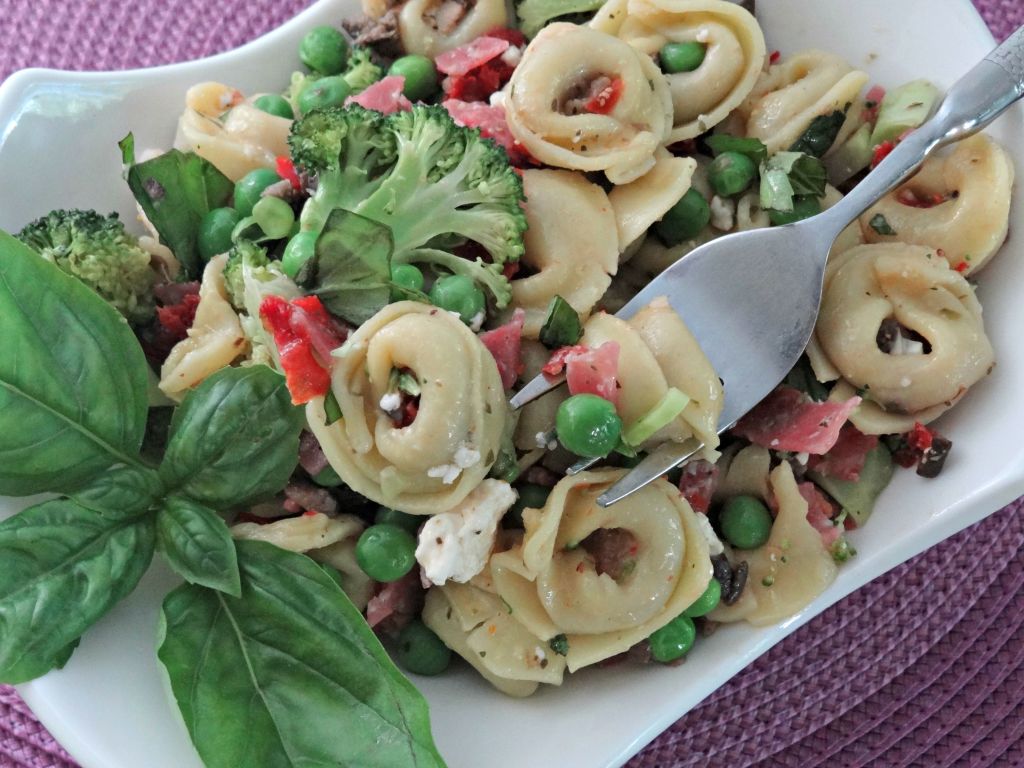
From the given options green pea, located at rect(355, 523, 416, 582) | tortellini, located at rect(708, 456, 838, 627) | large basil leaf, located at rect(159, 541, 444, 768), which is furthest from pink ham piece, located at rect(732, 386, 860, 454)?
large basil leaf, located at rect(159, 541, 444, 768)

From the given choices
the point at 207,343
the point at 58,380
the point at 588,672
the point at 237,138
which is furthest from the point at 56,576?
the point at 237,138

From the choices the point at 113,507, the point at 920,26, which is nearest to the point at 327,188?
the point at 113,507

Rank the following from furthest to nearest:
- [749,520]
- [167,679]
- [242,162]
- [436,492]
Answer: [242,162], [749,520], [436,492], [167,679]

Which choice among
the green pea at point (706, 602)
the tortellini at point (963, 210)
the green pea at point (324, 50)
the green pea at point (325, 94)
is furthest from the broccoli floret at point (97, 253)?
the tortellini at point (963, 210)

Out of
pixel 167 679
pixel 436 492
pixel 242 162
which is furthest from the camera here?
pixel 242 162

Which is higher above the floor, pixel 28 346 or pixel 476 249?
pixel 28 346

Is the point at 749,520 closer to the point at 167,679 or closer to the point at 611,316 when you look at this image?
the point at 611,316
